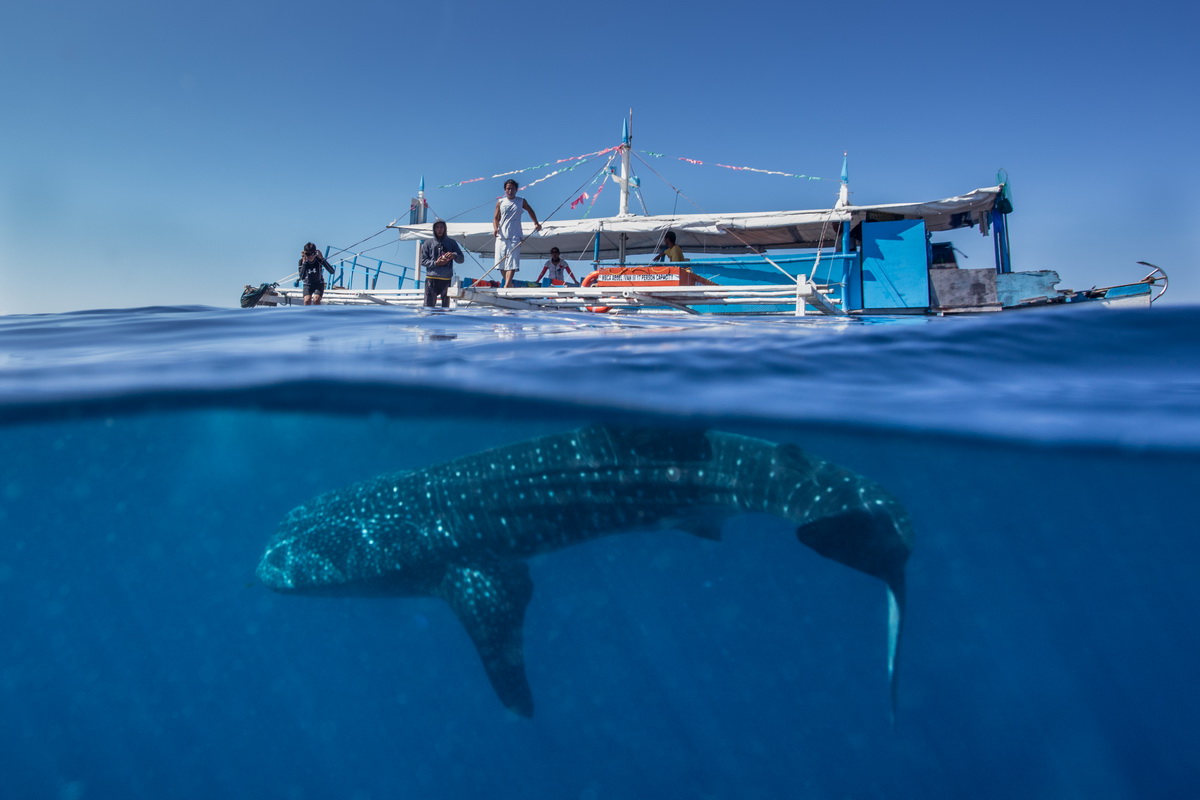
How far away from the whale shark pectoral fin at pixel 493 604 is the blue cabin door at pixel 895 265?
13.0 metres

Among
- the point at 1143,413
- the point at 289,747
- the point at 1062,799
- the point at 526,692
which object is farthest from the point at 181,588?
the point at 1143,413

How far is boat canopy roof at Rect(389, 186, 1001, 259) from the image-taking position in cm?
1555

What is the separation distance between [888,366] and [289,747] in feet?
69.6

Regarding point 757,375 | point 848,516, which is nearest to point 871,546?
point 848,516

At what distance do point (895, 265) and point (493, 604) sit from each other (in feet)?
45.6

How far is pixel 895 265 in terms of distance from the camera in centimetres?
1623

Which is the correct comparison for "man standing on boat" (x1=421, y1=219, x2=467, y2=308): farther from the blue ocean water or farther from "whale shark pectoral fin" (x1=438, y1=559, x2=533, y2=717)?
"whale shark pectoral fin" (x1=438, y1=559, x2=533, y2=717)

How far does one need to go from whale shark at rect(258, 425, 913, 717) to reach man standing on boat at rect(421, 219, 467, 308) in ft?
16.7

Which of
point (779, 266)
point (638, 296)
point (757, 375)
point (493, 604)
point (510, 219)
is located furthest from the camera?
point (779, 266)

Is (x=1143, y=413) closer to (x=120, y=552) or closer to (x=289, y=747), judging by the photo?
(x=289, y=747)

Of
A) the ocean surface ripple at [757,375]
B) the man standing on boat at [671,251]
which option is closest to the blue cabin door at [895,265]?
the man standing on boat at [671,251]

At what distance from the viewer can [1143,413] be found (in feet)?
18.9

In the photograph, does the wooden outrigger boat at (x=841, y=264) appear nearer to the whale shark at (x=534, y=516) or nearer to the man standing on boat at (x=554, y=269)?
the man standing on boat at (x=554, y=269)

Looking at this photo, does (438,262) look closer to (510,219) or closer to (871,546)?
(510,219)
